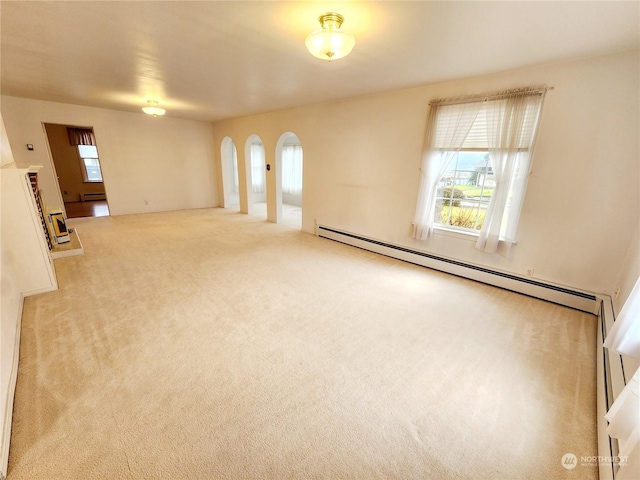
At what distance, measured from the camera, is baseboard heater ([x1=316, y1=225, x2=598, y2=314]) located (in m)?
2.73

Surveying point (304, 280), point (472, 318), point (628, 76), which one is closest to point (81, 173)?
point (304, 280)

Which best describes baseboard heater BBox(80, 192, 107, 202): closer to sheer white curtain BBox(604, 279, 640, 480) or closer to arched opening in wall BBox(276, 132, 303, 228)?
arched opening in wall BBox(276, 132, 303, 228)

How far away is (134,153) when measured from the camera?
627 cm

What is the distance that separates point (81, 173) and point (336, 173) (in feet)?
28.2

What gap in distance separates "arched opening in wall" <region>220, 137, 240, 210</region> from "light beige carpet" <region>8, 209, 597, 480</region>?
4801 millimetres

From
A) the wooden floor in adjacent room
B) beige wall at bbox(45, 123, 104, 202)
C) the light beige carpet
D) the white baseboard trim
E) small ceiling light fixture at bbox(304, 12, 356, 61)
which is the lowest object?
the light beige carpet

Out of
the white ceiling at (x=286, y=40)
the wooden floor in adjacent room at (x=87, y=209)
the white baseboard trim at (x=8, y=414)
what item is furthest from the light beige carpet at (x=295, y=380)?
the wooden floor in adjacent room at (x=87, y=209)

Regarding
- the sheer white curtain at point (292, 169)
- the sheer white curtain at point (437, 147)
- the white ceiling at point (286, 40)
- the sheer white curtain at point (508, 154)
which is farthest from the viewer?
the sheer white curtain at point (292, 169)

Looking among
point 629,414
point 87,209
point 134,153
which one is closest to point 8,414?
point 629,414

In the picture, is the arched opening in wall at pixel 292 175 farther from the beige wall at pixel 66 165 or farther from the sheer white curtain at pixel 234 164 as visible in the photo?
the beige wall at pixel 66 165

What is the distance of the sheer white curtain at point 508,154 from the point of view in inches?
105

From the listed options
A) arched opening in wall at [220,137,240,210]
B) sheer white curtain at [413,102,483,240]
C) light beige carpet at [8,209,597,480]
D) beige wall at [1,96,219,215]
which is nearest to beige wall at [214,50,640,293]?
sheer white curtain at [413,102,483,240]

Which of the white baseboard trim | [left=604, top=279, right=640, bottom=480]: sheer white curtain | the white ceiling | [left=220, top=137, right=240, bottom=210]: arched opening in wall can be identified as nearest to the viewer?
[left=604, top=279, right=640, bottom=480]: sheer white curtain

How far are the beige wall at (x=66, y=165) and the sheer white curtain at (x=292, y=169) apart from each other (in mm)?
6277
